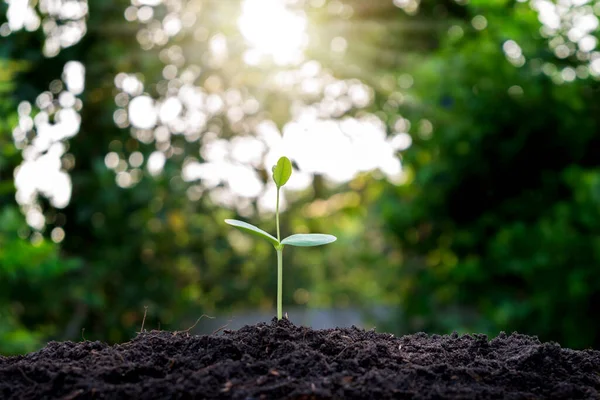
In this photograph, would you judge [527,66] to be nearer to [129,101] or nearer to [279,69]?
[279,69]

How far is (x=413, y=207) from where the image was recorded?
523 centimetres

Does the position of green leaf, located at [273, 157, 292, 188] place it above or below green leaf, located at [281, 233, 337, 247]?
above

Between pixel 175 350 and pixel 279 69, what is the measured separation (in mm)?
4862

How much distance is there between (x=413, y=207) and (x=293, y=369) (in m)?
4.18

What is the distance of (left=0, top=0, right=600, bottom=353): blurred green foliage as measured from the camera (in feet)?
14.6

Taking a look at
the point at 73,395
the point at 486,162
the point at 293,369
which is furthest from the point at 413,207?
the point at 73,395

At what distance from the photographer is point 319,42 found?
6.32m

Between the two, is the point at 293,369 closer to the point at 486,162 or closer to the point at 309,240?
the point at 309,240

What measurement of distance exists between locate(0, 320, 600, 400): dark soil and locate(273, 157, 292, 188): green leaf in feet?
1.02

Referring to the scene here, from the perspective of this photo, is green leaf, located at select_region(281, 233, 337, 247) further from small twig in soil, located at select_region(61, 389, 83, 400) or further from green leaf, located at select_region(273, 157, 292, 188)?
small twig in soil, located at select_region(61, 389, 83, 400)

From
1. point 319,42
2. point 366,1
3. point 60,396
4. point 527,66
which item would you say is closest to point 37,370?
point 60,396

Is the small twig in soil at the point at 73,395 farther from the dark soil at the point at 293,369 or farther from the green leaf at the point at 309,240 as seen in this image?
the green leaf at the point at 309,240

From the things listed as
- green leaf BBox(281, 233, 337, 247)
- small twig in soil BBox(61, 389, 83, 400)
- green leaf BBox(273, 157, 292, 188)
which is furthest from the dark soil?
green leaf BBox(273, 157, 292, 188)

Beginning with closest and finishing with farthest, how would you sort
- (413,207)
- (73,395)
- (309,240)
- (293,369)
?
(73,395) → (293,369) → (309,240) → (413,207)
